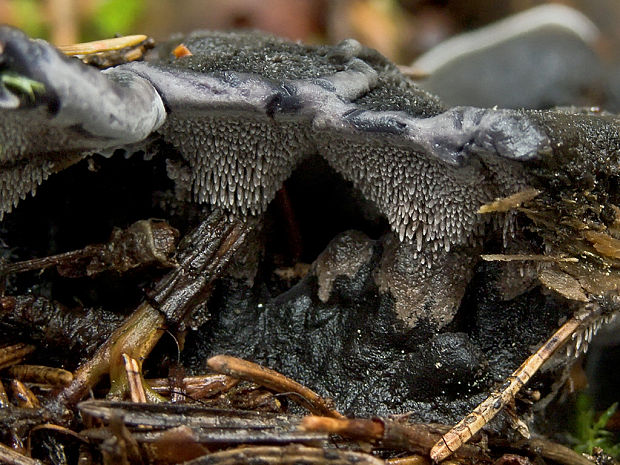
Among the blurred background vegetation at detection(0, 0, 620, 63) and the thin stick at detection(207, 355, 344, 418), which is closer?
the thin stick at detection(207, 355, 344, 418)

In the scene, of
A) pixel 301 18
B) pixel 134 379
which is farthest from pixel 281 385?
pixel 301 18

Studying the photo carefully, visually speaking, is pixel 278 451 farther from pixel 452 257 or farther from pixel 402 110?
pixel 402 110

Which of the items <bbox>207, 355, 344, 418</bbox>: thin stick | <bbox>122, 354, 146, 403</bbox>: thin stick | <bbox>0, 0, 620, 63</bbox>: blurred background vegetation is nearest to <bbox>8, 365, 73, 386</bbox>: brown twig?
<bbox>122, 354, 146, 403</bbox>: thin stick

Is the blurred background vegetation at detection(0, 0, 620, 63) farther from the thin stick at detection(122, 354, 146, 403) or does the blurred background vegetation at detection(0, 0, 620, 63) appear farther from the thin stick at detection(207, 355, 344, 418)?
the thin stick at detection(207, 355, 344, 418)

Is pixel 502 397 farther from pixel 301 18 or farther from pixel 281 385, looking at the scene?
pixel 301 18

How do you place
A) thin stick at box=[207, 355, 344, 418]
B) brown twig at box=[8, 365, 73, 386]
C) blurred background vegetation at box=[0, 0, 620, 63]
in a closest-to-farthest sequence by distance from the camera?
1. thin stick at box=[207, 355, 344, 418]
2. brown twig at box=[8, 365, 73, 386]
3. blurred background vegetation at box=[0, 0, 620, 63]

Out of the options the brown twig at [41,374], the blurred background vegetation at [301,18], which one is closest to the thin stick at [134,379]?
the brown twig at [41,374]

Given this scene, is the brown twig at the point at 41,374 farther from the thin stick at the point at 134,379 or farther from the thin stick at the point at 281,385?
the thin stick at the point at 281,385

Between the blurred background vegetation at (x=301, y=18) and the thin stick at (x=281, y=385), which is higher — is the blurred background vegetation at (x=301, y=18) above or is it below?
above

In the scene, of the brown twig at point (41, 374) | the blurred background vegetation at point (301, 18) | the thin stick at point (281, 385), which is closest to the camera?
the thin stick at point (281, 385)

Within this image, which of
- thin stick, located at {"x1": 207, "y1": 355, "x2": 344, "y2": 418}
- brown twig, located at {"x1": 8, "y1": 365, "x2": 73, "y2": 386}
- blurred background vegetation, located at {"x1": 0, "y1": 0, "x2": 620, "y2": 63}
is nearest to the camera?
thin stick, located at {"x1": 207, "y1": 355, "x2": 344, "y2": 418}
